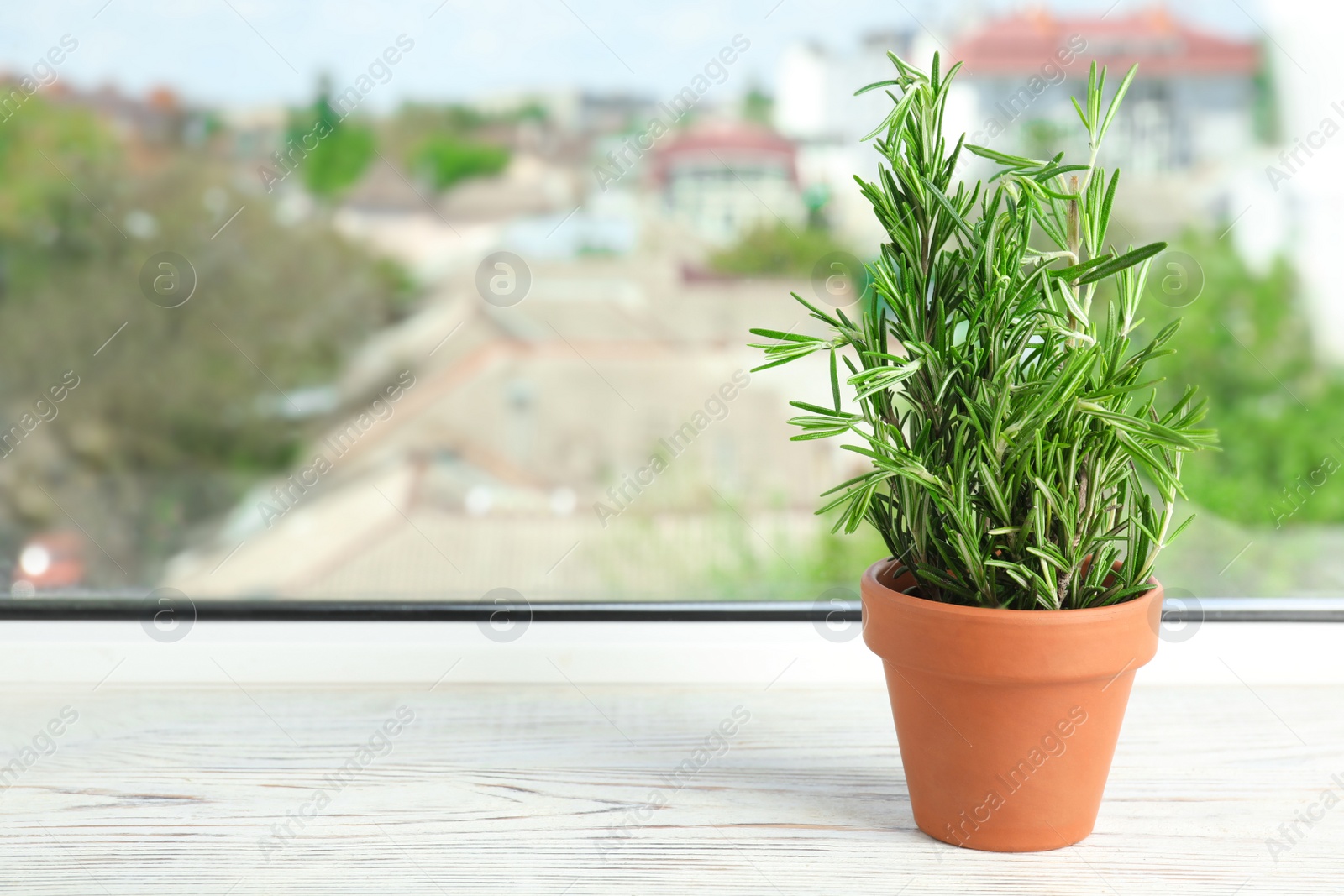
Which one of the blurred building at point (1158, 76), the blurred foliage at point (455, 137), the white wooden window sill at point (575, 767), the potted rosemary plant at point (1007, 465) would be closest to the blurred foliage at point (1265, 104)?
the blurred building at point (1158, 76)

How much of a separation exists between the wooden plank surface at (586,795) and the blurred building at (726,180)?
5.82 metres

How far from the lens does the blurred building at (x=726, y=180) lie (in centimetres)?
645

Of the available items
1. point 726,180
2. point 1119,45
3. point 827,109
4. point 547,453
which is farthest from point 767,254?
point 547,453

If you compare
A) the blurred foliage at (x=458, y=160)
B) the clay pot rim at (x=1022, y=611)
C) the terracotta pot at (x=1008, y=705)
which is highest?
the blurred foliage at (x=458, y=160)

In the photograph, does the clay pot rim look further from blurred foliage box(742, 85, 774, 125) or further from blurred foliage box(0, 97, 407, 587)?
blurred foliage box(0, 97, 407, 587)

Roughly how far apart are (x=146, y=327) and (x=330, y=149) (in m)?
1.96

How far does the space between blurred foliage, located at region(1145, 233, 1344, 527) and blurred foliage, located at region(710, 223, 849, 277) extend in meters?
2.22

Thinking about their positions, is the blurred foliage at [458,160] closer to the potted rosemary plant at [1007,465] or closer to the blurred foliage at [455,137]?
the blurred foliage at [455,137]

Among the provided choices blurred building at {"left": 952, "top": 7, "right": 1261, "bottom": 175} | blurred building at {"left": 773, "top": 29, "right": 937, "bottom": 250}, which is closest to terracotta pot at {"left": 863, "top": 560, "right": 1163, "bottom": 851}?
blurred building at {"left": 773, "top": 29, "right": 937, "bottom": 250}

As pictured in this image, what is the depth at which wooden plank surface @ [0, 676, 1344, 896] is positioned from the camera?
2.06 ft

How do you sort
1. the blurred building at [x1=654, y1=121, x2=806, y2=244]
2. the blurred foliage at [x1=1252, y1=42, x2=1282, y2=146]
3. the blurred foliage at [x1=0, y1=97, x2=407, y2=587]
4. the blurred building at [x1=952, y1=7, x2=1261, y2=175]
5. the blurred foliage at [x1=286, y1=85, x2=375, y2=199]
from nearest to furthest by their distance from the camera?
1. the blurred building at [x1=952, y1=7, x2=1261, y2=175]
2. the blurred foliage at [x1=1252, y1=42, x2=1282, y2=146]
3. the blurred building at [x1=654, y1=121, x2=806, y2=244]
4. the blurred foliage at [x1=0, y1=97, x2=407, y2=587]
5. the blurred foliage at [x1=286, y1=85, x2=375, y2=199]

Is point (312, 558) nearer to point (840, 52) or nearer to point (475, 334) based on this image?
point (475, 334)

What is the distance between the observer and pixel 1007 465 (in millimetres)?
605

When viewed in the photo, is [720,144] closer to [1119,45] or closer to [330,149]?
[1119,45]
